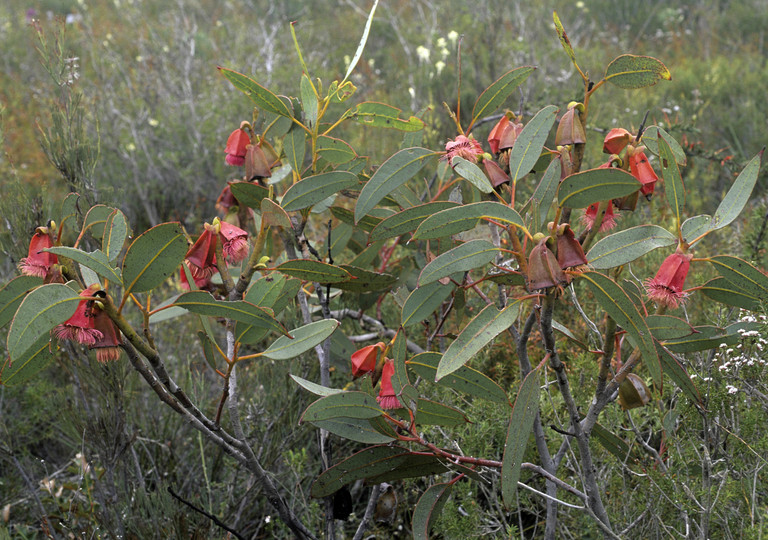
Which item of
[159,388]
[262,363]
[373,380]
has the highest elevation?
[159,388]

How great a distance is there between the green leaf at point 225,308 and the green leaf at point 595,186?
18.9 inches

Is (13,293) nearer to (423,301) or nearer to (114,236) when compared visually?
(114,236)

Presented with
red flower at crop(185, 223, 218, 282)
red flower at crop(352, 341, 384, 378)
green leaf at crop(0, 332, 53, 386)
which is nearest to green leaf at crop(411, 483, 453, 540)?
red flower at crop(352, 341, 384, 378)

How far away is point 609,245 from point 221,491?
1.59m

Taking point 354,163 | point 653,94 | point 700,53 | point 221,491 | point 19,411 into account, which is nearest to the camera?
point 354,163

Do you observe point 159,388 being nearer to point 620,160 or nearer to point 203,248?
point 203,248

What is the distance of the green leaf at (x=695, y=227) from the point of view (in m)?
1.03

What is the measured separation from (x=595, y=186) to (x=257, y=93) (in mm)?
670

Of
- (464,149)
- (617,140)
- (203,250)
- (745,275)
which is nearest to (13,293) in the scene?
(203,250)

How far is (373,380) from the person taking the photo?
1306 millimetres

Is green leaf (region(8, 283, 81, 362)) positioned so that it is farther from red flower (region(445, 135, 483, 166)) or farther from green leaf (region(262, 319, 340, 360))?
red flower (region(445, 135, 483, 166))

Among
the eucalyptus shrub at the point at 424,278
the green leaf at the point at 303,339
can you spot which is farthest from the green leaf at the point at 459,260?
the green leaf at the point at 303,339

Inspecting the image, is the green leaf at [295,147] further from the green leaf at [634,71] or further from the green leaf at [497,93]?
the green leaf at [634,71]

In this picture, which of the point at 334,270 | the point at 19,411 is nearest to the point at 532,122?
the point at 334,270
